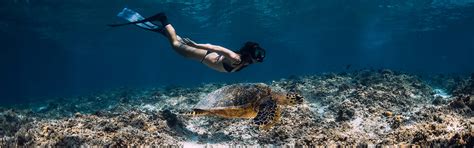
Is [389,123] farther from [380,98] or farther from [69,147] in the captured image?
[69,147]

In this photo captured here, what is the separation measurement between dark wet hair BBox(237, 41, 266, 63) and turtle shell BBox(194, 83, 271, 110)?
686mm

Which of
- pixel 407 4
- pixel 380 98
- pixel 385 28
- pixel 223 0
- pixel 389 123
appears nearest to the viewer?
pixel 389 123

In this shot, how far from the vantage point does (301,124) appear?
22.5 feet

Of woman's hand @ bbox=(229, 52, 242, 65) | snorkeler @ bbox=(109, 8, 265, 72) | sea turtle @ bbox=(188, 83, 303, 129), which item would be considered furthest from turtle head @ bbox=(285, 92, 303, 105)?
woman's hand @ bbox=(229, 52, 242, 65)

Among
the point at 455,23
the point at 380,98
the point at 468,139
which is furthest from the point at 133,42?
the point at 468,139

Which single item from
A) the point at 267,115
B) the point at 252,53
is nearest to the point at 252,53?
the point at 252,53

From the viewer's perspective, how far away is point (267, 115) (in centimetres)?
583

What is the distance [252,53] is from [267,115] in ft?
4.22

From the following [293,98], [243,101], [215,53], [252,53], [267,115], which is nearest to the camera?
[267,115]

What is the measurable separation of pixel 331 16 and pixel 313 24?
5706mm

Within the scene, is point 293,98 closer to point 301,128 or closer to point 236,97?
point 301,128

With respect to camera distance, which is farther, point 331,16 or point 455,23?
point 455,23

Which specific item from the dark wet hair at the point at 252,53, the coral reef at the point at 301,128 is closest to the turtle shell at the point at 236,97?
the coral reef at the point at 301,128

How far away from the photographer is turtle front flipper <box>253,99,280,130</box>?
5.65 m
